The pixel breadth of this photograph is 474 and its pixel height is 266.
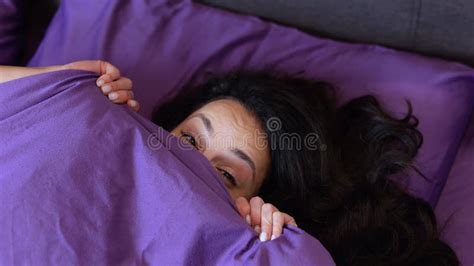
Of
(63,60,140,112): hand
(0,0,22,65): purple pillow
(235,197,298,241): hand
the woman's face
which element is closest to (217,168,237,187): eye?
the woman's face

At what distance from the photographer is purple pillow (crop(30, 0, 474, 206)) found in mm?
1175

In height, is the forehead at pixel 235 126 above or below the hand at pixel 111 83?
below

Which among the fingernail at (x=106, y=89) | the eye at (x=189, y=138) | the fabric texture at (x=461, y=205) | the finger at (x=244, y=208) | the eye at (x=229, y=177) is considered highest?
the fingernail at (x=106, y=89)

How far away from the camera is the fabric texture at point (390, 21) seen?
3.91ft

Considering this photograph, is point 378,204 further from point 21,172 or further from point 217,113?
point 21,172

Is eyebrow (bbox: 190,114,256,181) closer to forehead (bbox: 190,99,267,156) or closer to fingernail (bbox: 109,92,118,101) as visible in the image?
forehead (bbox: 190,99,267,156)

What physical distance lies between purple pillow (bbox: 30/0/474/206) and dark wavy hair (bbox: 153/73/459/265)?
0.21ft

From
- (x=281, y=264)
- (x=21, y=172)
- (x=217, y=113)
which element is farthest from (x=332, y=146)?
(x=21, y=172)

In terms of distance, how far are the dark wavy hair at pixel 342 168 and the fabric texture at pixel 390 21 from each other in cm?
19

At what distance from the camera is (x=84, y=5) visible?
129 centimetres

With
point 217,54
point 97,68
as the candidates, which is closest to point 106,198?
point 97,68

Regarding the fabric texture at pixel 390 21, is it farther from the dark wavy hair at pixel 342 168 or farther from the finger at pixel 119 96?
the finger at pixel 119 96

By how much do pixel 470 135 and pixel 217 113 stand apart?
559 millimetres

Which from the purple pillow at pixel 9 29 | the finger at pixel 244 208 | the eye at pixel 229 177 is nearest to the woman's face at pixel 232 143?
the eye at pixel 229 177
